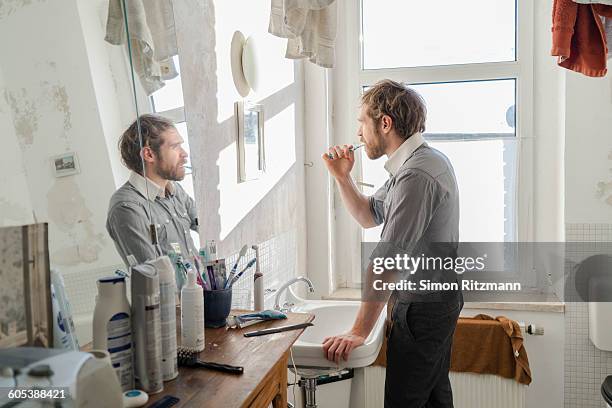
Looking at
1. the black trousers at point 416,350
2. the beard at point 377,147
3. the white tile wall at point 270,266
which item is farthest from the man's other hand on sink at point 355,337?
the beard at point 377,147

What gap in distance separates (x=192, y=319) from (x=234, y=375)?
162 millimetres

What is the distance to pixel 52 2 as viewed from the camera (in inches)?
32.9

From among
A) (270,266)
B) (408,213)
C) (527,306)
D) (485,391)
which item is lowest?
(485,391)

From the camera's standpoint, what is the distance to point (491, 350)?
2.28 m

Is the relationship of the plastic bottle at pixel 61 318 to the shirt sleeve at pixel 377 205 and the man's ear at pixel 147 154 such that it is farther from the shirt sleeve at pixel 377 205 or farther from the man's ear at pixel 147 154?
the shirt sleeve at pixel 377 205

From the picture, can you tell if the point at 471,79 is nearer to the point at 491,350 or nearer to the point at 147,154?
the point at 491,350

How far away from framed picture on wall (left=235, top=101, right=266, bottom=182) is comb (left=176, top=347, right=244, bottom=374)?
843 millimetres

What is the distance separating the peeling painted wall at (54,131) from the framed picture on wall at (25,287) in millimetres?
21

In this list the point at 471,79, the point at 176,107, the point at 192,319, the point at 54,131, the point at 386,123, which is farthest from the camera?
the point at 471,79

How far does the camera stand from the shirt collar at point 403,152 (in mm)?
1869

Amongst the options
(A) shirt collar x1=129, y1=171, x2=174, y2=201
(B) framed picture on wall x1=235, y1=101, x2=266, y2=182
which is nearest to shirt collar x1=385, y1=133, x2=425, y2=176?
(B) framed picture on wall x1=235, y1=101, x2=266, y2=182

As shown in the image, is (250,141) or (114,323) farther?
(250,141)

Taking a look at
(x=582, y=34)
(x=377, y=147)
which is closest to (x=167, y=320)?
(x=377, y=147)

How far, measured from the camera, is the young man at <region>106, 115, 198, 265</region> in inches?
39.5
